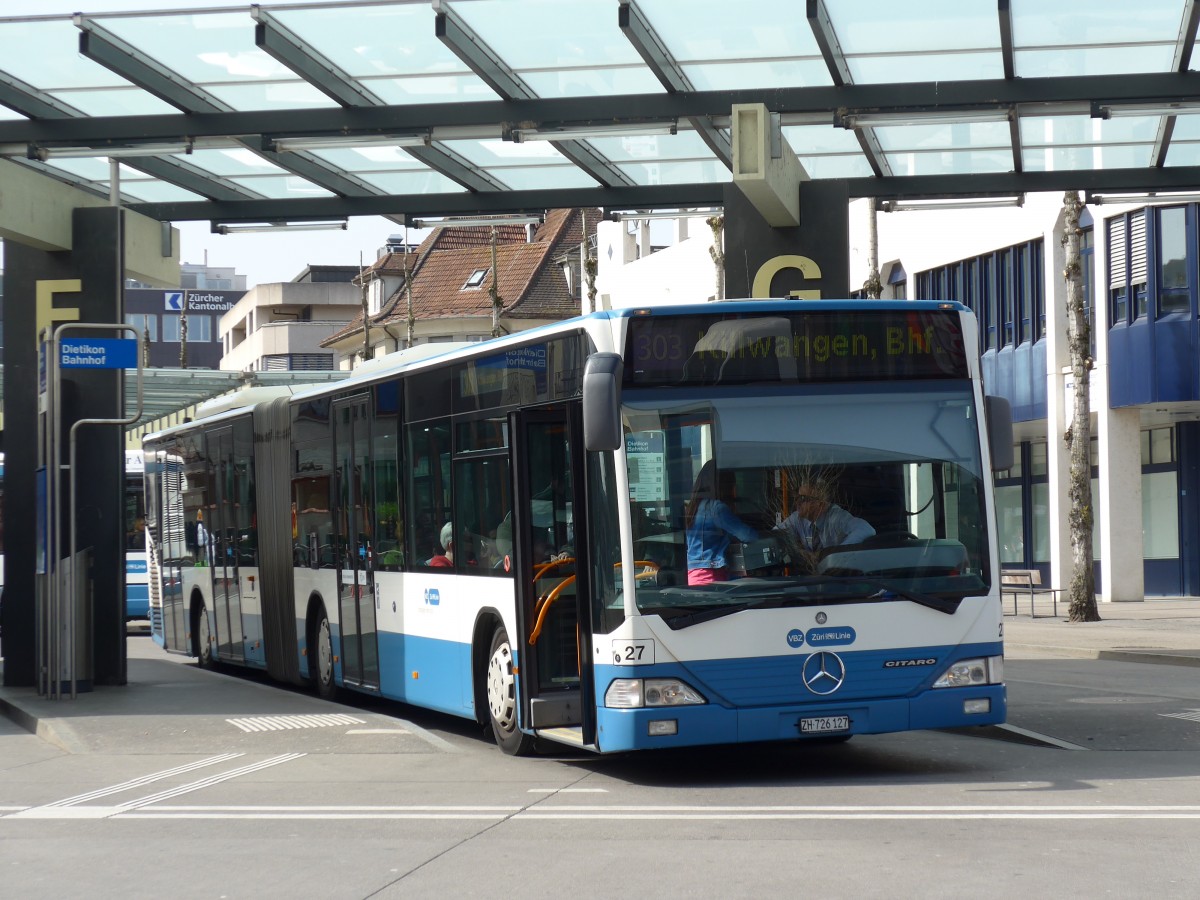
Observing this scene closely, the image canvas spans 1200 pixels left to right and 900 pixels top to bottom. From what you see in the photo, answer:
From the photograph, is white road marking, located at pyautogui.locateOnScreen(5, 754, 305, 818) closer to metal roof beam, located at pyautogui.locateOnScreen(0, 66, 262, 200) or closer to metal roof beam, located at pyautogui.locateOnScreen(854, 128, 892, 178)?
metal roof beam, located at pyautogui.locateOnScreen(0, 66, 262, 200)

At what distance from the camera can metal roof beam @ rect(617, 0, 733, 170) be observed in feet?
41.9

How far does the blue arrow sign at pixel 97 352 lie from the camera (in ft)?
51.3

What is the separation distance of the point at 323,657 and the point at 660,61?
6427 millimetres

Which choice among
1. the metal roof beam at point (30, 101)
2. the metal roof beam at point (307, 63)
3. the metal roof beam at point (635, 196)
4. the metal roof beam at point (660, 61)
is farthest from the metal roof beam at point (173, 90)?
the metal roof beam at point (660, 61)

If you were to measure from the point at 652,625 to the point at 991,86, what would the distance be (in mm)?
6291

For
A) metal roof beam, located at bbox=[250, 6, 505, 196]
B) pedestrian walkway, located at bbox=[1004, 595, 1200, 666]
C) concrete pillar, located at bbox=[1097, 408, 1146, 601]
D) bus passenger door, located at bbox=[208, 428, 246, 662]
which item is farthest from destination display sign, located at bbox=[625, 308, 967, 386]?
concrete pillar, located at bbox=[1097, 408, 1146, 601]

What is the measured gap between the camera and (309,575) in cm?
1647

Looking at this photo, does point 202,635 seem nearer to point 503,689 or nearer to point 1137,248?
point 503,689

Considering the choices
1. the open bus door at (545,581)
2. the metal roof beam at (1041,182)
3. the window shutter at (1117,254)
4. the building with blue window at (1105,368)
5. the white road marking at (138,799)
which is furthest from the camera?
the window shutter at (1117,254)

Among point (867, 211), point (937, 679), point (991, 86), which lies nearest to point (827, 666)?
point (937, 679)

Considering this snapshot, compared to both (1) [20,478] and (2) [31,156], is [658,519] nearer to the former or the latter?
(2) [31,156]

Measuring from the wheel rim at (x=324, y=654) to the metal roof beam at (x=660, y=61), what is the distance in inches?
219

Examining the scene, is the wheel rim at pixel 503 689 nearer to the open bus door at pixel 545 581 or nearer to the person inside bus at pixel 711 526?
the open bus door at pixel 545 581

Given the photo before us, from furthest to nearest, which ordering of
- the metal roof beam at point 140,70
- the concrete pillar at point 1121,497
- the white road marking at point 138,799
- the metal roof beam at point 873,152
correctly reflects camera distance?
Answer: the concrete pillar at point 1121,497 → the metal roof beam at point 873,152 → the metal roof beam at point 140,70 → the white road marking at point 138,799
